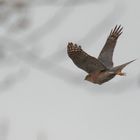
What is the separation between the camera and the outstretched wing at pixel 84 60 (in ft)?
12.5

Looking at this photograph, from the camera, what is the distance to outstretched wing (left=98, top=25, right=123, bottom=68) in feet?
13.3

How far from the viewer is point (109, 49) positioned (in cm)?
443

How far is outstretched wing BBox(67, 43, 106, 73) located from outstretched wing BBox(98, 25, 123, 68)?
108 millimetres

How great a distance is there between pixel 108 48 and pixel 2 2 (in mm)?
1607

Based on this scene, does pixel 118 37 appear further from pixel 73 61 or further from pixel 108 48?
pixel 73 61

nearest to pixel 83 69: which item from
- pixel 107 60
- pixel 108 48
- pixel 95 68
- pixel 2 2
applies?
pixel 95 68

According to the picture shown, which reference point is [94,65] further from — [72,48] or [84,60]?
[72,48]

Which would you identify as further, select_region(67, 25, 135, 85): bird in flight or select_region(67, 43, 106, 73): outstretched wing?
select_region(67, 43, 106, 73): outstretched wing

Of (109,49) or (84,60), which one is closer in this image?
(84,60)

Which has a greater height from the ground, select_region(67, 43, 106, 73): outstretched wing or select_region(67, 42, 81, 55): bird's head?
select_region(67, 42, 81, 55): bird's head

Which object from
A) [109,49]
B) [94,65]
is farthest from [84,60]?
[109,49]

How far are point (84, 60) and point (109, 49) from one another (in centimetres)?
63

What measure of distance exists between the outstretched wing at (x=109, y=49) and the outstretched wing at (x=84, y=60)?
0.11 meters

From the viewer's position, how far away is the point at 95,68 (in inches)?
151
